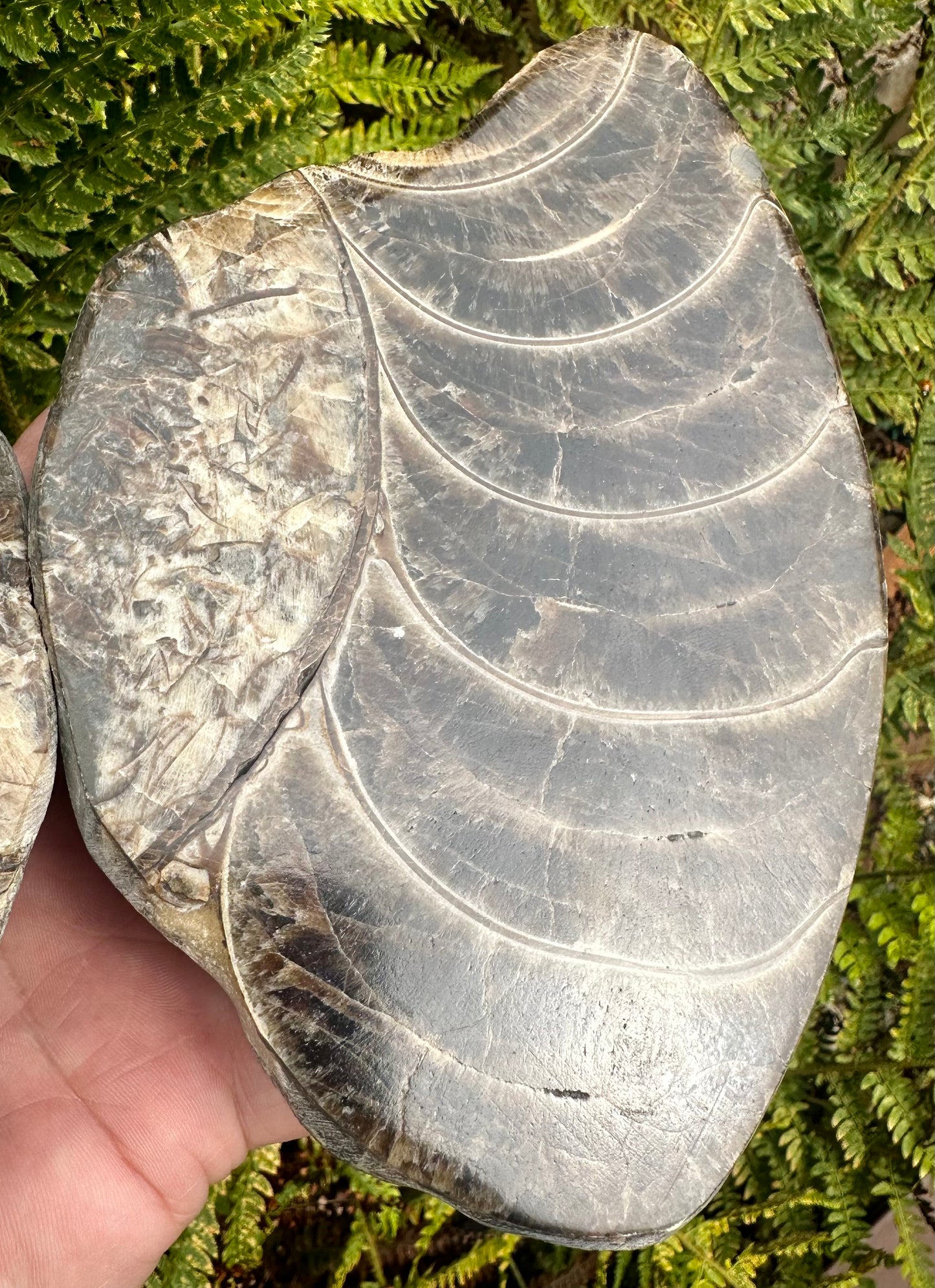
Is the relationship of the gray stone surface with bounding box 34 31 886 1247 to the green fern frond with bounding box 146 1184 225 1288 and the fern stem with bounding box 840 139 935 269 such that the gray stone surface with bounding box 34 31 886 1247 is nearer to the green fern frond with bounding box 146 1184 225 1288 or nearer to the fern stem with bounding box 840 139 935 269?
the fern stem with bounding box 840 139 935 269

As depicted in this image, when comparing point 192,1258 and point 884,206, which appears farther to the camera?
point 884,206

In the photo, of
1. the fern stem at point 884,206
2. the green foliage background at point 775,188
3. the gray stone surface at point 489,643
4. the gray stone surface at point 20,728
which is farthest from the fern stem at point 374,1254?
the fern stem at point 884,206

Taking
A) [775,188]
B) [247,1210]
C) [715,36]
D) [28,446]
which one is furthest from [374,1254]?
[715,36]

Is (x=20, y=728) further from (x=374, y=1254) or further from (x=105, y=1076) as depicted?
(x=374, y=1254)

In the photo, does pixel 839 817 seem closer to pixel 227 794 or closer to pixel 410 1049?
pixel 410 1049

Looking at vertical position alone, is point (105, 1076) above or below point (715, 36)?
below
